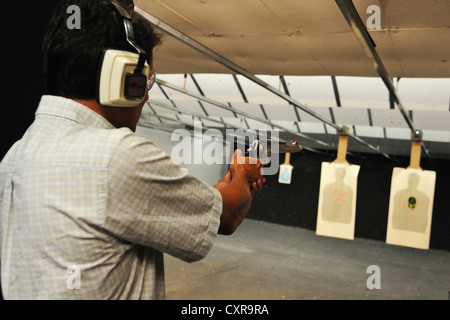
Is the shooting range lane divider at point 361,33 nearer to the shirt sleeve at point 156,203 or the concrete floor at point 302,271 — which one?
the shirt sleeve at point 156,203

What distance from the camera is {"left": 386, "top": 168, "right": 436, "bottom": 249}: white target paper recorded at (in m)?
6.36

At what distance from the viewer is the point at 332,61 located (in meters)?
2.90

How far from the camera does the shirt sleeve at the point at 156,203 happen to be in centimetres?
70

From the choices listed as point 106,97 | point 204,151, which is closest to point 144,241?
point 106,97

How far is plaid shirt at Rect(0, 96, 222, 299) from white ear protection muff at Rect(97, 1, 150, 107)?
0.07m

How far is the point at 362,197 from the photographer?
10.8m

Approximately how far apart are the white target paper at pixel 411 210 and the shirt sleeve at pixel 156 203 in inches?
238

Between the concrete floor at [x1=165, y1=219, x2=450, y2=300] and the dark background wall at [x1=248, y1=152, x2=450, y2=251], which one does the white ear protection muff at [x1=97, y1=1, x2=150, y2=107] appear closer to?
the concrete floor at [x1=165, y1=219, x2=450, y2=300]

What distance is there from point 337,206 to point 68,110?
6809 mm

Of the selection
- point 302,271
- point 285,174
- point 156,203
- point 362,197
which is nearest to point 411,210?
point 302,271

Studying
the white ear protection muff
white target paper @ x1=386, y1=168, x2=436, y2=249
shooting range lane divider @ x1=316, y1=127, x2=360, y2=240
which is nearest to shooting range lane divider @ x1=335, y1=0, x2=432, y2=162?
the white ear protection muff

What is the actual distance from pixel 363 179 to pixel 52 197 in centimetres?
1090

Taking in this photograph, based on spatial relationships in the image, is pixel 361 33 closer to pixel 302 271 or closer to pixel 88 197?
pixel 88 197
